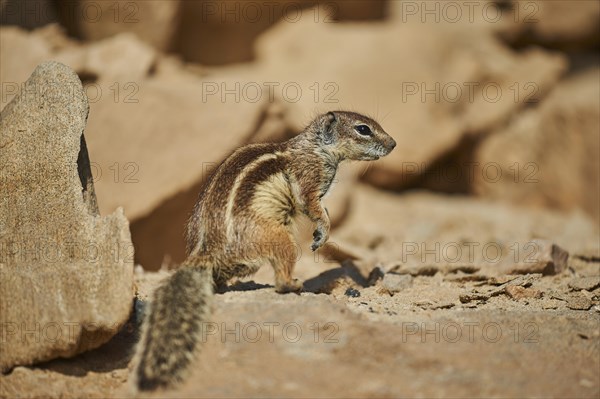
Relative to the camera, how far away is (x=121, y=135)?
10867 mm

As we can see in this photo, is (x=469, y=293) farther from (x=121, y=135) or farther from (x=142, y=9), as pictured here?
(x=142, y=9)

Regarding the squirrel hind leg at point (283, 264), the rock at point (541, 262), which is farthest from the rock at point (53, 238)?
the rock at point (541, 262)

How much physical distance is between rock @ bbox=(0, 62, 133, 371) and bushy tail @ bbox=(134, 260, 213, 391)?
36 cm

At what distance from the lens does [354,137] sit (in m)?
8.09

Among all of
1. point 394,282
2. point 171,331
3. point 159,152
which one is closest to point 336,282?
point 394,282

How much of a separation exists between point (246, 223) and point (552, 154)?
11.0 metres

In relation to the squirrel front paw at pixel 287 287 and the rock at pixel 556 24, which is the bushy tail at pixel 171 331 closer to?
the squirrel front paw at pixel 287 287

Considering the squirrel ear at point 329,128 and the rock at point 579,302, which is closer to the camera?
the rock at point 579,302

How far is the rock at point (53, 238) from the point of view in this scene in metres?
5.84

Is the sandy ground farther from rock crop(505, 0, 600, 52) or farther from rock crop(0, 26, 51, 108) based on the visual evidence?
rock crop(505, 0, 600, 52)

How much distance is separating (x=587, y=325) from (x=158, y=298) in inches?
133

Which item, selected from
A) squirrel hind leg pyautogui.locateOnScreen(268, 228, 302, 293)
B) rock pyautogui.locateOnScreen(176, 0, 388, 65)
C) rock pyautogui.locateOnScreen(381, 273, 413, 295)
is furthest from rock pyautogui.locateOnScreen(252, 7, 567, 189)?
squirrel hind leg pyautogui.locateOnScreen(268, 228, 302, 293)

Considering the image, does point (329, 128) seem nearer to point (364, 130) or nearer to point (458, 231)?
point (364, 130)

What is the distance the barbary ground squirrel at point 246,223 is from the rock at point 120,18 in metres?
7.12
